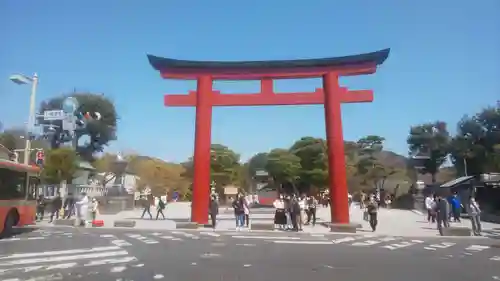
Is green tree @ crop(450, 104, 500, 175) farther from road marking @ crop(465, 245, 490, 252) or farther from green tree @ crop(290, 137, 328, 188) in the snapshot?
road marking @ crop(465, 245, 490, 252)

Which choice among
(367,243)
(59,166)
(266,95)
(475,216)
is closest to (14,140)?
(59,166)

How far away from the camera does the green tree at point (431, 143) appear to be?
2047 inches

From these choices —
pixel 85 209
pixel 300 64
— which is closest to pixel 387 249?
pixel 300 64

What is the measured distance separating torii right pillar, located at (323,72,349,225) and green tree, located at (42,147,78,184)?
21729 millimetres

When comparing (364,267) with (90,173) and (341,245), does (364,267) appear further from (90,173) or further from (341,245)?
(90,173)

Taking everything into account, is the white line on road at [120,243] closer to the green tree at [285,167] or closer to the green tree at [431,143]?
the green tree at [431,143]

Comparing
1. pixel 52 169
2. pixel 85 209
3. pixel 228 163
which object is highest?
pixel 228 163

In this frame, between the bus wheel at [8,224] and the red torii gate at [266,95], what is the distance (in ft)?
28.7

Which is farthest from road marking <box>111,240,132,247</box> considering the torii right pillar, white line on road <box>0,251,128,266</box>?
the torii right pillar

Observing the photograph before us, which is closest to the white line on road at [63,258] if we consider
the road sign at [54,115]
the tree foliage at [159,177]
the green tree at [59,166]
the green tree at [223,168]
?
the road sign at [54,115]

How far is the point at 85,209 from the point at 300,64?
13654mm

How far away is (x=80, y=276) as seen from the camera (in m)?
8.92

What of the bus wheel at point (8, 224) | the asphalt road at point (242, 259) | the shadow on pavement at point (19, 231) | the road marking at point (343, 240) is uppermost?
the bus wheel at point (8, 224)

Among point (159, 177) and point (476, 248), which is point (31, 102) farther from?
point (159, 177)
